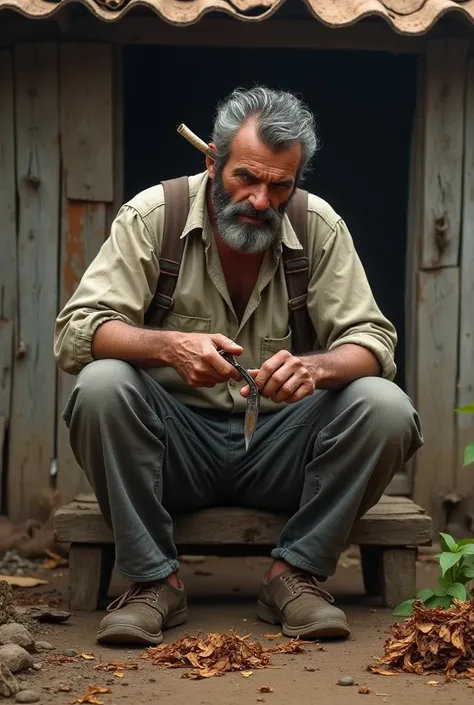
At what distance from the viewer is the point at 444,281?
615 centimetres

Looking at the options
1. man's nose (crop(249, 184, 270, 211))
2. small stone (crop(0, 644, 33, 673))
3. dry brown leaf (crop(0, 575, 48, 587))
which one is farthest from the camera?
dry brown leaf (crop(0, 575, 48, 587))

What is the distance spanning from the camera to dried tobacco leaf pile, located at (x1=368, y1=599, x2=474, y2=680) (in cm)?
354

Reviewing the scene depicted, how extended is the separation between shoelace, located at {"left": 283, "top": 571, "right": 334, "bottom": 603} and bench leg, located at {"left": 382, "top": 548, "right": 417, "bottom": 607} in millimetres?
441

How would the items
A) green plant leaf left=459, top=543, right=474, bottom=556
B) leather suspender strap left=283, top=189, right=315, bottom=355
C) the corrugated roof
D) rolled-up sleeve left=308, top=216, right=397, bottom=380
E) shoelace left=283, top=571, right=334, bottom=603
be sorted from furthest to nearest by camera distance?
the corrugated roof < leather suspender strap left=283, top=189, right=315, bottom=355 < rolled-up sleeve left=308, top=216, right=397, bottom=380 < shoelace left=283, top=571, right=334, bottom=603 < green plant leaf left=459, top=543, right=474, bottom=556

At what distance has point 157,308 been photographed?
441 cm

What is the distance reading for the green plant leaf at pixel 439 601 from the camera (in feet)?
13.4

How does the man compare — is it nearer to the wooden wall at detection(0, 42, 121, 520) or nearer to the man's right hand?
the man's right hand

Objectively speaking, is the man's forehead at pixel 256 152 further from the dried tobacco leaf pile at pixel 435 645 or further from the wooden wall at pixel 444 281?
the wooden wall at pixel 444 281

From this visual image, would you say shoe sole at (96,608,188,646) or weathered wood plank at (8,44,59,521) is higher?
weathered wood plank at (8,44,59,521)

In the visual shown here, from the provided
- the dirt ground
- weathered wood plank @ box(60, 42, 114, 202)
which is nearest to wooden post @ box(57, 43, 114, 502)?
weathered wood plank @ box(60, 42, 114, 202)

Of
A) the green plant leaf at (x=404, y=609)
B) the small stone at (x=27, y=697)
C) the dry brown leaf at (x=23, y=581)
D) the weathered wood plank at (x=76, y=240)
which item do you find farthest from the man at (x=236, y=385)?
the weathered wood plank at (x=76, y=240)

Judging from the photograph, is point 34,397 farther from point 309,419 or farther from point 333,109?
point 333,109

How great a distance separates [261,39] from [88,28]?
85 centimetres

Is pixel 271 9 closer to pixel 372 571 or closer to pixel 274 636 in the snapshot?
pixel 372 571
